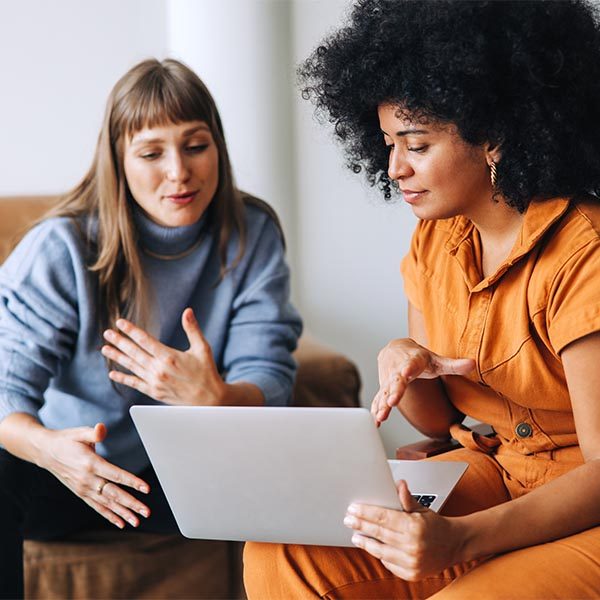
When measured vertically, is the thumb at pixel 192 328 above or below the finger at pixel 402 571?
above

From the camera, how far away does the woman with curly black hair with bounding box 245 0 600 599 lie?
4.10 ft

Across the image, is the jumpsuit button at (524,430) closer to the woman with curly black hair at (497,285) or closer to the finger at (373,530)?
the woman with curly black hair at (497,285)

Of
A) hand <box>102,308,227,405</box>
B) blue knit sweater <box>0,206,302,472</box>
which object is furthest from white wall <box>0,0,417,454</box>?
hand <box>102,308,227,405</box>

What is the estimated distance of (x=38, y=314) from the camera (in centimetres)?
190

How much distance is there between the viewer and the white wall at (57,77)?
2.65m

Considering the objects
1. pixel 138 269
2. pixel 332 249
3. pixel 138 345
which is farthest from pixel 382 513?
pixel 332 249

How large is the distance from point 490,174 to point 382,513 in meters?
0.51

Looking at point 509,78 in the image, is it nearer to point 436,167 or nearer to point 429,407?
point 436,167

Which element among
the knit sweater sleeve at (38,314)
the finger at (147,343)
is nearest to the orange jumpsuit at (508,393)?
the finger at (147,343)

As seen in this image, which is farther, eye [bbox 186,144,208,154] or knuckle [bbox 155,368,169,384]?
eye [bbox 186,144,208,154]

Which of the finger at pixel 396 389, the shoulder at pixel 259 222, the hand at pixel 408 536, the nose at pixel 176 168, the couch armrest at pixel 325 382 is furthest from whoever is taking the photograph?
the couch armrest at pixel 325 382

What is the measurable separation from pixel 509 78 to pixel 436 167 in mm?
154

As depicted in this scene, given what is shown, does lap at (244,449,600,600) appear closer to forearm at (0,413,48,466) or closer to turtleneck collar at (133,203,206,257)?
forearm at (0,413,48,466)

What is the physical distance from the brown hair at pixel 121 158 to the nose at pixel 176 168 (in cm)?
7
